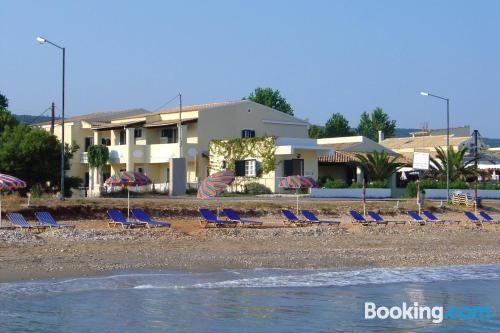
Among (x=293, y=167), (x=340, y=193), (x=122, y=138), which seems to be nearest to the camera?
(x=340, y=193)

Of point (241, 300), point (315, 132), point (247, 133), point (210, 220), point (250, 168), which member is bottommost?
point (241, 300)

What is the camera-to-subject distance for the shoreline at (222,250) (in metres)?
20.1

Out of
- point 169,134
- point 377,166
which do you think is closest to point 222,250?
point 377,166

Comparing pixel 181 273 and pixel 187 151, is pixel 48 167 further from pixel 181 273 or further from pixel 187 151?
pixel 181 273

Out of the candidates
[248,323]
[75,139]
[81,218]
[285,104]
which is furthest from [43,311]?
[285,104]

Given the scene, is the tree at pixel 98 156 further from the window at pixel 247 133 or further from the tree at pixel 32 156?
the window at pixel 247 133

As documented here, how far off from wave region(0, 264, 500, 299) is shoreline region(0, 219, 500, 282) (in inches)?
30.3

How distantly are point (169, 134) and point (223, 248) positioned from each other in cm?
2960

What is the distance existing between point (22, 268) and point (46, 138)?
965 inches

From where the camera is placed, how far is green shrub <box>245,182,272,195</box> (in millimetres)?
47156

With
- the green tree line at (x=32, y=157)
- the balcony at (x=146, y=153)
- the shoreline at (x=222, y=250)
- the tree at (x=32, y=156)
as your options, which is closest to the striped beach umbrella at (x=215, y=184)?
the shoreline at (x=222, y=250)

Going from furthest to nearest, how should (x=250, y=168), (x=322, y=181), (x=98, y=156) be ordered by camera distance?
(x=98, y=156) < (x=322, y=181) < (x=250, y=168)

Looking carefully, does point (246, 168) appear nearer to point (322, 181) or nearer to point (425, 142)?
point (322, 181)

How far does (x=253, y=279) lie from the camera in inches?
734
